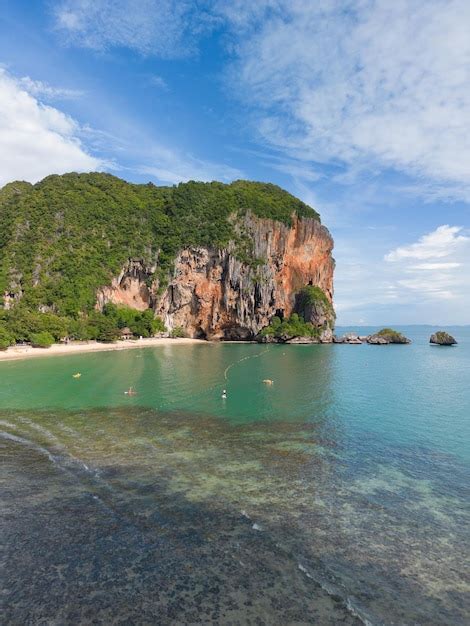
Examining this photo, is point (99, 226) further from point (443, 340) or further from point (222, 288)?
point (443, 340)

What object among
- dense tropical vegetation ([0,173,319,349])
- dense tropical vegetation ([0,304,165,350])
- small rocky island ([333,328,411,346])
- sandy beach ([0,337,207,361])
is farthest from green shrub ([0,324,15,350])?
small rocky island ([333,328,411,346])

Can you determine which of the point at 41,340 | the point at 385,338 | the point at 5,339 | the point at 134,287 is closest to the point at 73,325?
the point at 41,340

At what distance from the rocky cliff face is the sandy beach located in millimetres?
9252

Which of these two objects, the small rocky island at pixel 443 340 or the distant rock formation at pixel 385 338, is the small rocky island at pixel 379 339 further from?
the small rocky island at pixel 443 340

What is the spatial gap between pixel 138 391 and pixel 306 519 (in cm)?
2322

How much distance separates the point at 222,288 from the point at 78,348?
39875 millimetres

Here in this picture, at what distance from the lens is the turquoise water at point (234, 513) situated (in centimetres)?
834

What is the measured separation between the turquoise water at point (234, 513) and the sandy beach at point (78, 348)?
3237cm

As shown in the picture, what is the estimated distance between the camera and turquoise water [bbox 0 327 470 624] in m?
8.34

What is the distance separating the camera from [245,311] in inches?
3826

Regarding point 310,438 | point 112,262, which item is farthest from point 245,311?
point 310,438

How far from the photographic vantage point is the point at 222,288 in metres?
97.8

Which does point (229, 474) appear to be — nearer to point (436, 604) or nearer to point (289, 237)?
point (436, 604)

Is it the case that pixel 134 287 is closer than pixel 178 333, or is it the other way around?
pixel 134 287
